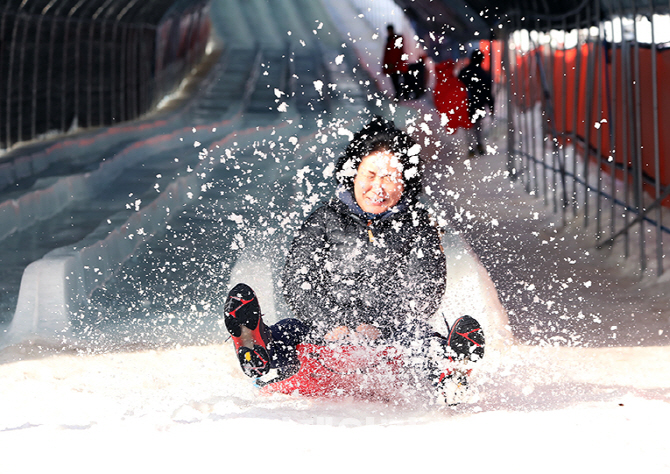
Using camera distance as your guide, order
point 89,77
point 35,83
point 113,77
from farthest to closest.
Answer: point 113,77 → point 89,77 → point 35,83

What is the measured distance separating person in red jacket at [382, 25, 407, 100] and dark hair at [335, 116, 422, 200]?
12.6 metres

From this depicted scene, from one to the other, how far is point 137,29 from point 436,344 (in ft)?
40.9

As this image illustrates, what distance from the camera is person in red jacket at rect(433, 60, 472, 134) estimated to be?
37.2 feet

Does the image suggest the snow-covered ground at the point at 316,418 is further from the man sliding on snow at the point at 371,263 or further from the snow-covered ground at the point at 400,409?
the man sliding on snow at the point at 371,263

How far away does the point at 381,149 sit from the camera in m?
2.71

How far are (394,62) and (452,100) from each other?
4936 mm

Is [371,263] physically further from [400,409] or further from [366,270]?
[400,409]

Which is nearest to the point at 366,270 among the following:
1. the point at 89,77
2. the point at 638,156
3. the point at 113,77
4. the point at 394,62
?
the point at 638,156

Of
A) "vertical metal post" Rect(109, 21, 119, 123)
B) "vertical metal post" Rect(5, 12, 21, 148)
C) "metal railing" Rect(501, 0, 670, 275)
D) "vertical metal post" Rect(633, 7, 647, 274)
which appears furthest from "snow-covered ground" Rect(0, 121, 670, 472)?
"vertical metal post" Rect(109, 21, 119, 123)

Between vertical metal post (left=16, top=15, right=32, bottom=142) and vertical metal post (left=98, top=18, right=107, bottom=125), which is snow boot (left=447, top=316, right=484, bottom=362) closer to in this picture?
vertical metal post (left=16, top=15, right=32, bottom=142)

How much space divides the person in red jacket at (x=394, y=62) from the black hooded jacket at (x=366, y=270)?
12.7m

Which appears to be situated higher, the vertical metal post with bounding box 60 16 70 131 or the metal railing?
the vertical metal post with bounding box 60 16 70 131

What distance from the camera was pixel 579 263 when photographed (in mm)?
5215

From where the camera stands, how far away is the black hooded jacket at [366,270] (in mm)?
2750
